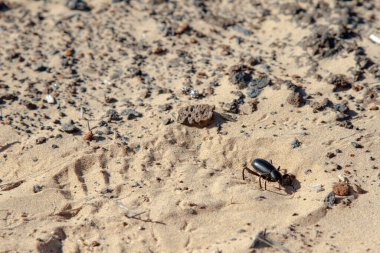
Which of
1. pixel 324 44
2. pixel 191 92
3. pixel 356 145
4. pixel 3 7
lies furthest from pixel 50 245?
pixel 3 7

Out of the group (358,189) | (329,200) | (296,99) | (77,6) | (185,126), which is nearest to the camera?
(329,200)

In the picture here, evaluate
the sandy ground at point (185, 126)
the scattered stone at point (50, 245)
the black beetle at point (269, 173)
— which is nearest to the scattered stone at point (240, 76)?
the sandy ground at point (185, 126)

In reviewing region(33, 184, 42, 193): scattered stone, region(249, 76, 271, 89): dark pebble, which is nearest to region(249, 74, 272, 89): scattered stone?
region(249, 76, 271, 89): dark pebble

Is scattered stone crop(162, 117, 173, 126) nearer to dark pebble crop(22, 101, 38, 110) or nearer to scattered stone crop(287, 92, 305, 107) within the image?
scattered stone crop(287, 92, 305, 107)

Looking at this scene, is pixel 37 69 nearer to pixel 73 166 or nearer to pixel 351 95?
pixel 73 166

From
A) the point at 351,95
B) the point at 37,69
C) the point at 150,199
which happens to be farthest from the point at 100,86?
the point at 351,95

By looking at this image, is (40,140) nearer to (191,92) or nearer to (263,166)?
(191,92)
